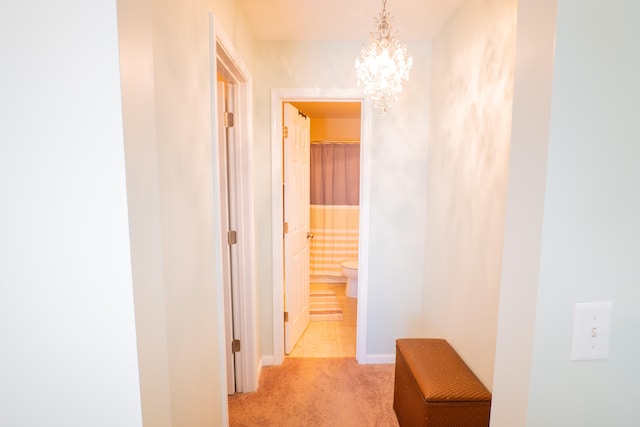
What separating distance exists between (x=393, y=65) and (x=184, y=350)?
1.68 metres

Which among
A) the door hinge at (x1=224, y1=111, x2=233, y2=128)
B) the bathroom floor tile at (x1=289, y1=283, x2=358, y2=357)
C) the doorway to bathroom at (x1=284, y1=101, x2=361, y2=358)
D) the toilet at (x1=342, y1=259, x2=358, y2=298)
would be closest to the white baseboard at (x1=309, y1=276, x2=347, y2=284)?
the doorway to bathroom at (x1=284, y1=101, x2=361, y2=358)

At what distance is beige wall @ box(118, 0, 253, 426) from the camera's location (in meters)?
0.59

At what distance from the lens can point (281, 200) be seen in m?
2.61

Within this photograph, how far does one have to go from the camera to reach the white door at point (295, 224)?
8.98ft

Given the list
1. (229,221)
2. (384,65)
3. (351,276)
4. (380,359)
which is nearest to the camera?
(384,65)

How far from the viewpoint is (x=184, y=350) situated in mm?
1130

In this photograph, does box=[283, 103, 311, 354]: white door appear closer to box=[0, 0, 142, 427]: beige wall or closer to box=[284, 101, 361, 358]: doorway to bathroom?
box=[284, 101, 361, 358]: doorway to bathroom

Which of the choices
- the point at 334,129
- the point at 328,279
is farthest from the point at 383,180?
the point at 328,279

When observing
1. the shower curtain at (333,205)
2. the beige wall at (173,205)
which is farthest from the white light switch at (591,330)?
the shower curtain at (333,205)

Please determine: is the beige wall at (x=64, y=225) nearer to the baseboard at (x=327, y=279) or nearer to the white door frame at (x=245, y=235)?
the white door frame at (x=245, y=235)

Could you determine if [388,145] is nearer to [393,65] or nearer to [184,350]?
[393,65]

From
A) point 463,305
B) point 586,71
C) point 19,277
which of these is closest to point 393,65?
point 586,71

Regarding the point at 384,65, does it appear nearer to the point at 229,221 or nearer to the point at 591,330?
the point at 229,221

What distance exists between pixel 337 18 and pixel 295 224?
5.40ft
